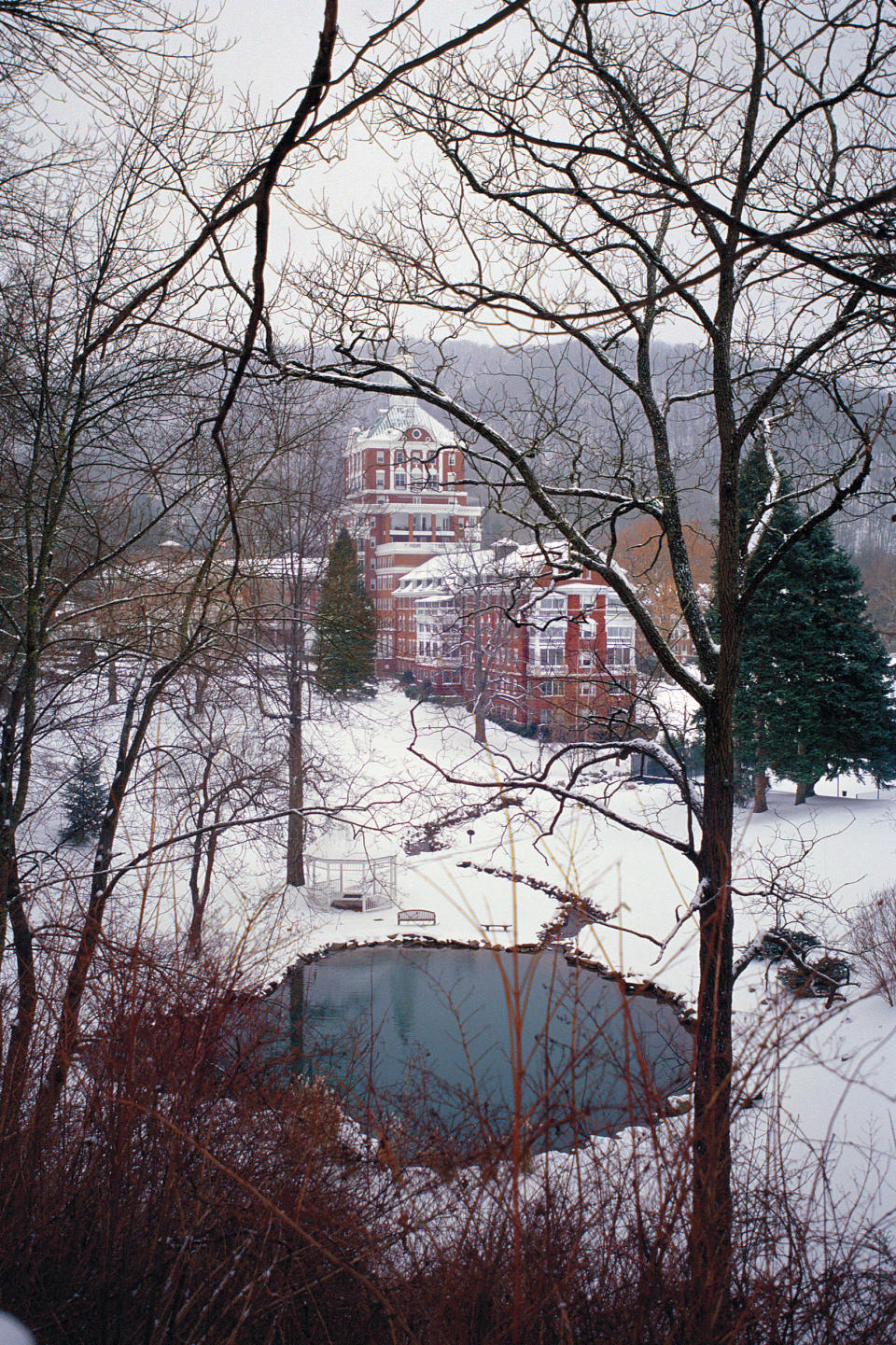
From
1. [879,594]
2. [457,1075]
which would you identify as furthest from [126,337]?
[879,594]

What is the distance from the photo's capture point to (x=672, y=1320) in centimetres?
192

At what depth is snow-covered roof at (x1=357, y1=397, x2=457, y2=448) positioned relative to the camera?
8.01 metres

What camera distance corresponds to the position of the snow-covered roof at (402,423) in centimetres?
801

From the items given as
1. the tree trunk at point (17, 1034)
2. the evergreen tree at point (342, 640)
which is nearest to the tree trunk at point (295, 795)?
the evergreen tree at point (342, 640)

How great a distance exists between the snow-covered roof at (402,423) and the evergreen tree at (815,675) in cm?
675

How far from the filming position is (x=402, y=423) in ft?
36.4

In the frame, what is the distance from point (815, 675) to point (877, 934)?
18.7ft

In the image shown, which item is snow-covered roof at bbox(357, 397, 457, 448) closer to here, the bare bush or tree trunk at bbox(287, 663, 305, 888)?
tree trunk at bbox(287, 663, 305, 888)

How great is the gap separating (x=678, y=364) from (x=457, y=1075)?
6.96 metres

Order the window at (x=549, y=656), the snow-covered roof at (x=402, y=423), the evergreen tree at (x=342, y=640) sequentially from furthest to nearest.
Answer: the window at (x=549, y=656), the snow-covered roof at (x=402, y=423), the evergreen tree at (x=342, y=640)

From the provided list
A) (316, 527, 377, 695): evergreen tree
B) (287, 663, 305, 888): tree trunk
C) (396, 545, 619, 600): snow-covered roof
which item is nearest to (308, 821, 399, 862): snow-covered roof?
(287, 663, 305, 888): tree trunk

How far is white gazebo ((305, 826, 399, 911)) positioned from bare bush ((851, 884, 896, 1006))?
21.7 ft

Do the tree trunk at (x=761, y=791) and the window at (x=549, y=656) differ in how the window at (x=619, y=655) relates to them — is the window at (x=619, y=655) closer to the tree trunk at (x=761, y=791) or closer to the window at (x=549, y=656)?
the window at (x=549, y=656)

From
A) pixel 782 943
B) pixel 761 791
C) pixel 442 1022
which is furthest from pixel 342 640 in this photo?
pixel 761 791
